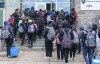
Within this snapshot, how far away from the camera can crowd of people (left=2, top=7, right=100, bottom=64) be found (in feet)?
43.2

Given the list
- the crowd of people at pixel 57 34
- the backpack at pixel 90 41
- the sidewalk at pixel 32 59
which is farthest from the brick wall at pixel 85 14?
the backpack at pixel 90 41

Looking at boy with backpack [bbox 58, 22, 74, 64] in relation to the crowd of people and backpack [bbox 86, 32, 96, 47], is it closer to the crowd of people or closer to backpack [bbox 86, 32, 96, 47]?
the crowd of people

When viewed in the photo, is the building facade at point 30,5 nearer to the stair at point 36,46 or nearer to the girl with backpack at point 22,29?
the stair at point 36,46

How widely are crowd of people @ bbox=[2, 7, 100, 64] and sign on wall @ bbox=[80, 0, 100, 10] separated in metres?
5.99

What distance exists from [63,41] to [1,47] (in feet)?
20.4

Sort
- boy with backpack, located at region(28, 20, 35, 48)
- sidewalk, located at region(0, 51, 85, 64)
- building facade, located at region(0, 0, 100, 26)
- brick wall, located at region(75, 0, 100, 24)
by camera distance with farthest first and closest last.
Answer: building facade, located at region(0, 0, 100, 26) < brick wall, located at region(75, 0, 100, 24) < boy with backpack, located at region(28, 20, 35, 48) < sidewalk, located at region(0, 51, 85, 64)

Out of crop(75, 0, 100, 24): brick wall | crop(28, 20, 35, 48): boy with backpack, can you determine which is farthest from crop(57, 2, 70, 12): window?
crop(28, 20, 35, 48): boy with backpack

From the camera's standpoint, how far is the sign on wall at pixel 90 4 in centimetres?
2816

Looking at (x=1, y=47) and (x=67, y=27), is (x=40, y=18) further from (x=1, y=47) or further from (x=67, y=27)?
(x=67, y=27)

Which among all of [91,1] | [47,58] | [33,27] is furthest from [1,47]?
[91,1]

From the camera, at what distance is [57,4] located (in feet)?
102

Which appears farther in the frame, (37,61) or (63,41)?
(37,61)

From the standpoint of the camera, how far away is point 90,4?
28.4 m

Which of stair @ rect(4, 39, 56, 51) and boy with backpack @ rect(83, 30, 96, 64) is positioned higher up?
boy with backpack @ rect(83, 30, 96, 64)
